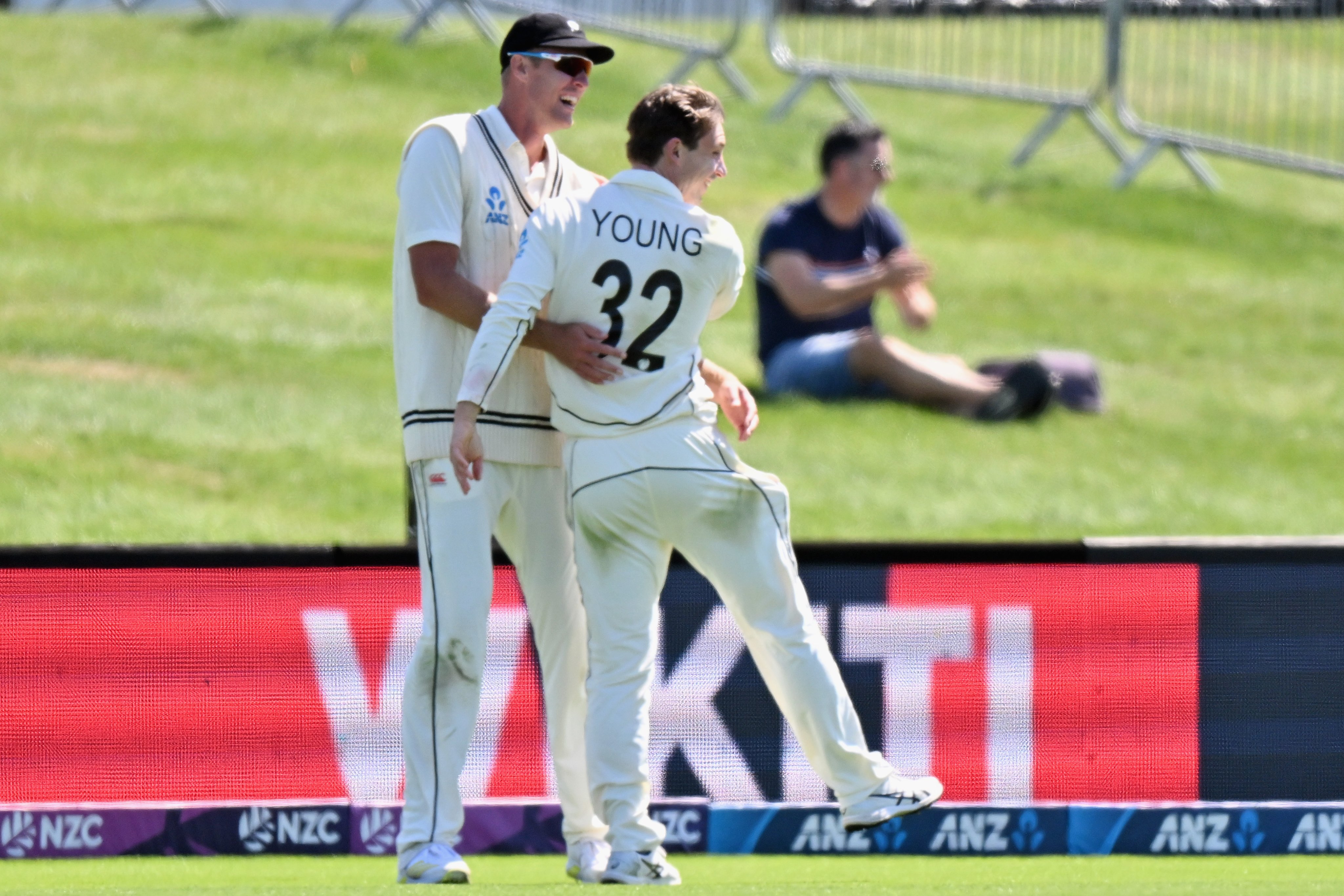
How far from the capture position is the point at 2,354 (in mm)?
10125

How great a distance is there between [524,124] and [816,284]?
453 cm

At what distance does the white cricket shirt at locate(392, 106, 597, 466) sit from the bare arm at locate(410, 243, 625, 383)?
41 millimetres

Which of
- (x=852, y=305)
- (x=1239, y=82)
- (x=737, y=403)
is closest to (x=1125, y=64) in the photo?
(x=1239, y=82)

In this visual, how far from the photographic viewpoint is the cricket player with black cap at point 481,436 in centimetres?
464

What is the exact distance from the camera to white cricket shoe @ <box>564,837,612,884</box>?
485 cm

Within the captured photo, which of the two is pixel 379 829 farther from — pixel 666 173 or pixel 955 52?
pixel 955 52

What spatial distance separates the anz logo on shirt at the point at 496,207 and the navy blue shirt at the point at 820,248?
467 centimetres

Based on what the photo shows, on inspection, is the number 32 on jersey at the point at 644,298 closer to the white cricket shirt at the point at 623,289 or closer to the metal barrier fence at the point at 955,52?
the white cricket shirt at the point at 623,289

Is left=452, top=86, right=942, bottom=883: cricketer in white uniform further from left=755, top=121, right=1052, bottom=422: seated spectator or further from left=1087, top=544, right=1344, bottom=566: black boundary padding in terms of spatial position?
left=755, top=121, right=1052, bottom=422: seated spectator

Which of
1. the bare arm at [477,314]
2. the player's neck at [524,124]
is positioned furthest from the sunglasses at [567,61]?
the bare arm at [477,314]

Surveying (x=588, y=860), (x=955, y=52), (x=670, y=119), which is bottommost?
(x=588, y=860)

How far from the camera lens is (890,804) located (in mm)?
4660

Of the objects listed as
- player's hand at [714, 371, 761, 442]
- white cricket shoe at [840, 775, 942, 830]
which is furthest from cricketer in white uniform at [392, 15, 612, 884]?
white cricket shoe at [840, 775, 942, 830]

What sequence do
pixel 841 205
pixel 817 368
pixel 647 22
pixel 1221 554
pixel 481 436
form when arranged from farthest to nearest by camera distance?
pixel 647 22
pixel 817 368
pixel 841 205
pixel 1221 554
pixel 481 436
